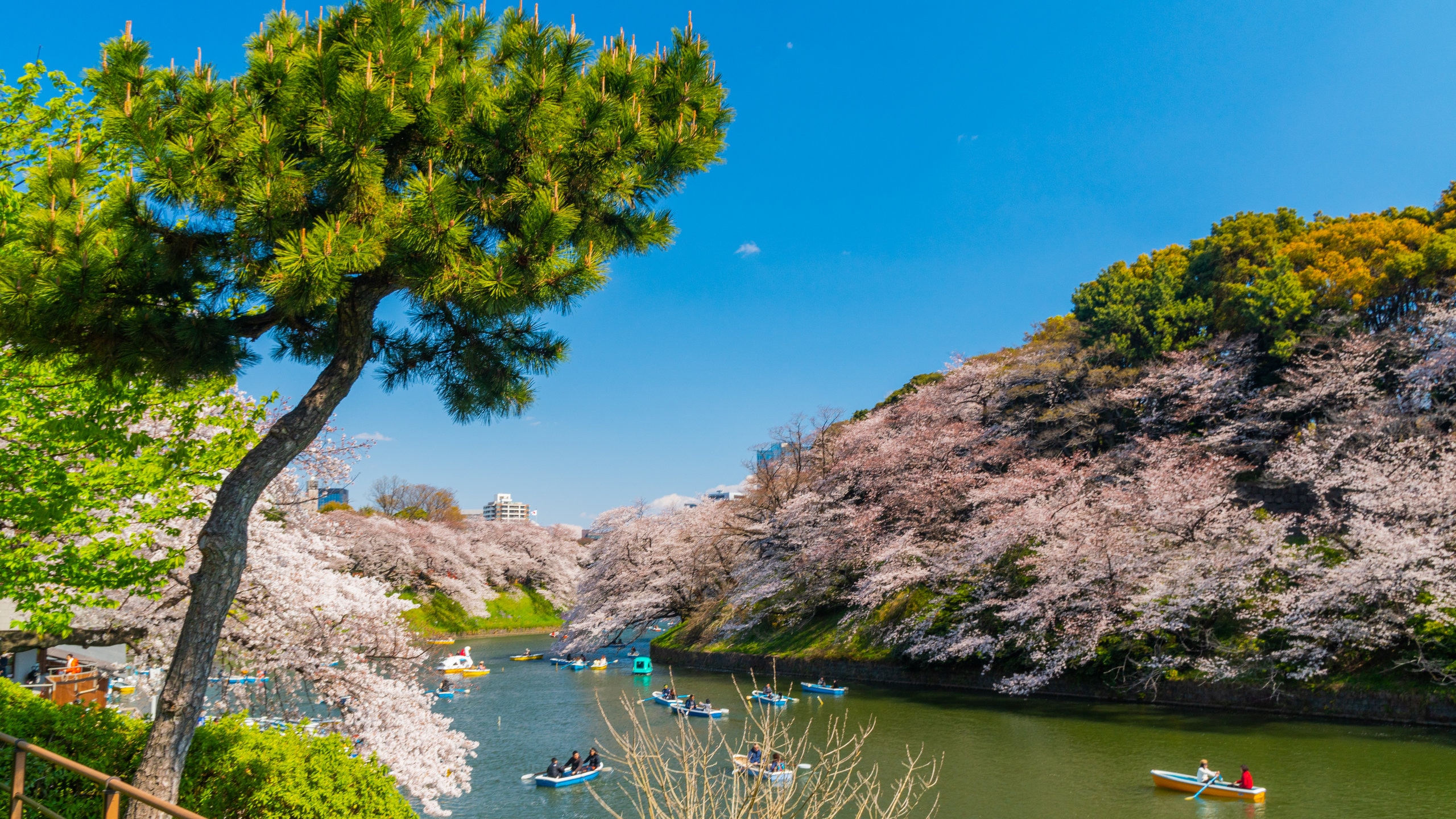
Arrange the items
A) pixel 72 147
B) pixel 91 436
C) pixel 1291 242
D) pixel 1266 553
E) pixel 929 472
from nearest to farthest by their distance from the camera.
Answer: pixel 72 147 < pixel 91 436 < pixel 1266 553 < pixel 1291 242 < pixel 929 472

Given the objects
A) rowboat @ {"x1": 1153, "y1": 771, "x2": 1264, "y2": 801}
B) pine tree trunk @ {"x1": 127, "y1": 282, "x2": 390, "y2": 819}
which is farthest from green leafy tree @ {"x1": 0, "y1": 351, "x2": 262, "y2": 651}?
rowboat @ {"x1": 1153, "y1": 771, "x2": 1264, "y2": 801}

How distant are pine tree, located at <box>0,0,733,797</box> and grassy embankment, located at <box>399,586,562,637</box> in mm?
37917

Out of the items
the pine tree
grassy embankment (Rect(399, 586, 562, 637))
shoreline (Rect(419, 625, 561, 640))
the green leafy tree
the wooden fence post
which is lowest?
shoreline (Rect(419, 625, 561, 640))

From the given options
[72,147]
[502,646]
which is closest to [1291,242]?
[72,147]

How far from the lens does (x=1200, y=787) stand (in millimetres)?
12367

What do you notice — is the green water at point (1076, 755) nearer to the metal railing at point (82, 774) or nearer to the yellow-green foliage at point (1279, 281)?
the metal railing at point (82, 774)

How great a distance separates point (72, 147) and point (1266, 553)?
21.7m

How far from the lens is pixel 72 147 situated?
17.5 feet

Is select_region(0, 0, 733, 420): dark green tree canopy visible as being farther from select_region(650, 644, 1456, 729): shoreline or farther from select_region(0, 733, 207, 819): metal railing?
select_region(650, 644, 1456, 729): shoreline

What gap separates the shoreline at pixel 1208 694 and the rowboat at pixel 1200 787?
223 inches

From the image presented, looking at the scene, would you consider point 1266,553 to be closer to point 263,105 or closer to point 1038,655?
point 1038,655

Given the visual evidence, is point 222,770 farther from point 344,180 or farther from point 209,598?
point 344,180

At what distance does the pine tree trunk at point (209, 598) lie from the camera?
5.50 meters

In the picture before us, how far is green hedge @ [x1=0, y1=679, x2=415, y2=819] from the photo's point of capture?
6020 millimetres
